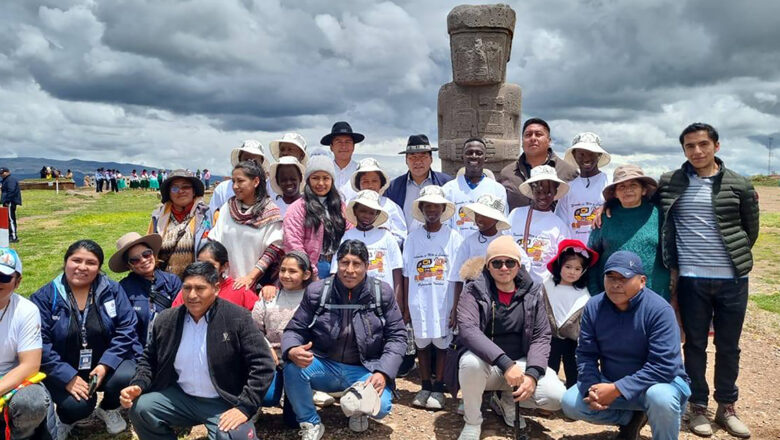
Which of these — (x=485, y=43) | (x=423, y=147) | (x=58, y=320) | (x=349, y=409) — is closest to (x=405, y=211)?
(x=423, y=147)

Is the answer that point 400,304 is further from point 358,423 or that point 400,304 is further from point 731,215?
point 731,215

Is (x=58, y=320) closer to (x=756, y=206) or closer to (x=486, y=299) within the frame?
(x=486, y=299)

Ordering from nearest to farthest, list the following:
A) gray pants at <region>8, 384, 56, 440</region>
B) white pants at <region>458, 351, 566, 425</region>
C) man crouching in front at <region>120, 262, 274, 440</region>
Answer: gray pants at <region>8, 384, 56, 440</region> < man crouching in front at <region>120, 262, 274, 440</region> < white pants at <region>458, 351, 566, 425</region>

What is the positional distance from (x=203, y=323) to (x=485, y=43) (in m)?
7.45

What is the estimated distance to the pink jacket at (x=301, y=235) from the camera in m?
5.01

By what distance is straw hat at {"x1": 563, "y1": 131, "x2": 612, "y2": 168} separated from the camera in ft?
17.2

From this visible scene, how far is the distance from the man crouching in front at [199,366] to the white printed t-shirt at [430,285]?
4.94 feet

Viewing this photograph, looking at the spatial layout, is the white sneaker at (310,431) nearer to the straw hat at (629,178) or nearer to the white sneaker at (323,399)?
the white sneaker at (323,399)

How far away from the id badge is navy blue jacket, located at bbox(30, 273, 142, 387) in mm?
66

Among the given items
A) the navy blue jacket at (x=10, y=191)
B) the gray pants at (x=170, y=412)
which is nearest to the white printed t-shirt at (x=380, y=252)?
the gray pants at (x=170, y=412)

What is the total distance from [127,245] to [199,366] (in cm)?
140

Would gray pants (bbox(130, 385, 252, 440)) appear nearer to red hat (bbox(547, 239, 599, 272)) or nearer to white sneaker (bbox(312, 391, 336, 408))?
white sneaker (bbox(312, 391, 336, 408))

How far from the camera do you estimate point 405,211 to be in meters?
5.94

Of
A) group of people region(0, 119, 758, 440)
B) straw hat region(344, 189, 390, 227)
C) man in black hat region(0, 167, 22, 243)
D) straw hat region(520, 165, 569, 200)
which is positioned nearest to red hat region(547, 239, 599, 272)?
group of people region(0, 119, 758, 440)
